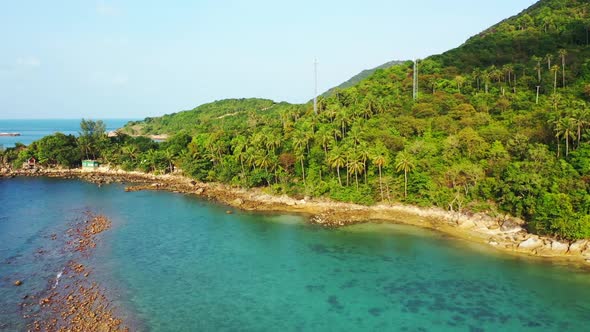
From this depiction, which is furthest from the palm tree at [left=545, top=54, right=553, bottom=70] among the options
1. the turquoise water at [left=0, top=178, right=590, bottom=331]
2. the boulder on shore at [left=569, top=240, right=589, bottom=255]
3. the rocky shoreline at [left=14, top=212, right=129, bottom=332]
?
the rocky shoreline at [left=14, top=212, right=129, bottom=332]

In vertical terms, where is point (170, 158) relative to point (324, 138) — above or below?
below

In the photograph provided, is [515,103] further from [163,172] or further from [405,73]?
[163,172]

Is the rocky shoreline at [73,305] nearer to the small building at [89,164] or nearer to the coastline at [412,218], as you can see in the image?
the coastline at [412,218]

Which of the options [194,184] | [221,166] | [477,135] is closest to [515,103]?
[477,135]

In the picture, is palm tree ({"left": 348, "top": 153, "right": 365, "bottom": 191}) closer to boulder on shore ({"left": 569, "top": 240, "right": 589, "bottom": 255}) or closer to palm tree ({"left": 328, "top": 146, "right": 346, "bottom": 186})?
palm tree ({"left": 328, "top": 146, "right": 346, "bottom": 186})

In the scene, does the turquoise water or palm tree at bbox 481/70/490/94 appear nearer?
the turquoise water

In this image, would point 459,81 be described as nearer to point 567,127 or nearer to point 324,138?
point 567,127

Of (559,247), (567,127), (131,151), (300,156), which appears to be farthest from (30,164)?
(567,127)
